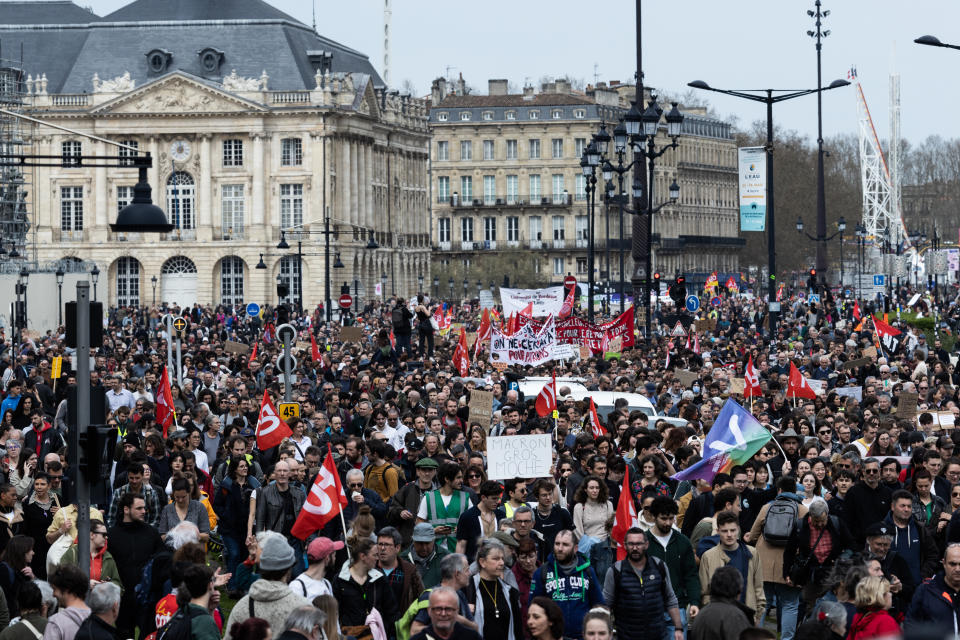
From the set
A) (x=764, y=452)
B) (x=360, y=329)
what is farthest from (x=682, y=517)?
(x=360, y=329)

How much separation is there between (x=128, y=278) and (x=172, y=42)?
1182cm

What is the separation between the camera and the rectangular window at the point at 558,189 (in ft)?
419

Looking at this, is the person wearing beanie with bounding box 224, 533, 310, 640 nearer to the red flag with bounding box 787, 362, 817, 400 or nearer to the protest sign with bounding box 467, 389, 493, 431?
the protest sign with bounding box 467, 389, 493, 431

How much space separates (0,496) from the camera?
44.2ft

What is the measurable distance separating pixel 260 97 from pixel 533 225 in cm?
3356

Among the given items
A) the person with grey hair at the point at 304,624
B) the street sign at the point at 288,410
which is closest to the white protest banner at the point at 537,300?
the street sign at the point at 288,410

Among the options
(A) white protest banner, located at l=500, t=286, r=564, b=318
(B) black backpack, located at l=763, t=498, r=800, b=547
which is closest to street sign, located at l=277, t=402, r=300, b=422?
(B) black backpack, located at l=763, t=498, r=800, b=547

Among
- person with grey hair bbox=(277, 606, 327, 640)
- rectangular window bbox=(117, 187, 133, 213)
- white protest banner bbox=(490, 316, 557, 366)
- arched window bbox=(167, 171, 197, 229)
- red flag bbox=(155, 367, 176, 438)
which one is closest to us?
person with grey hair bbox=(277, 606, 327, 640)

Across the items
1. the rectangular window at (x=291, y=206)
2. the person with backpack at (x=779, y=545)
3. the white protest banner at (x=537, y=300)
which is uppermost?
the rectangular window at (x=291, y=206)

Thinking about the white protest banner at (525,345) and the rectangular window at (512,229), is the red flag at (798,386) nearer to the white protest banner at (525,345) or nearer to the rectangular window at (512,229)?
the white protest banner at (525,345)

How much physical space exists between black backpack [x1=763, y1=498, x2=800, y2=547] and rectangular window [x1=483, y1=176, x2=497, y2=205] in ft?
376

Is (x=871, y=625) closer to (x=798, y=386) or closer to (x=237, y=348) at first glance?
(x=798, y=386)

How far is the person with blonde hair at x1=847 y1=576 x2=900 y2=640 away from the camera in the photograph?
33.4 feet

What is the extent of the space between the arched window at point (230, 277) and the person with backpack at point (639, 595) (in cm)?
8889
